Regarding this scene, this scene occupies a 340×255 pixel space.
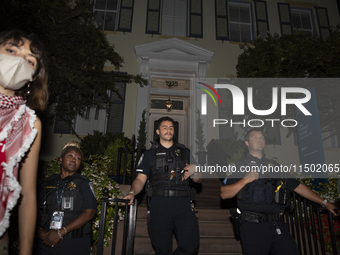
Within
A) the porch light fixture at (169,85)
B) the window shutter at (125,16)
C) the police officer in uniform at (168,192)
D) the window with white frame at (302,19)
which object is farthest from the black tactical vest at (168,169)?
the window with white frame at (302,19)

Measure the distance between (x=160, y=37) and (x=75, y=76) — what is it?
668cm

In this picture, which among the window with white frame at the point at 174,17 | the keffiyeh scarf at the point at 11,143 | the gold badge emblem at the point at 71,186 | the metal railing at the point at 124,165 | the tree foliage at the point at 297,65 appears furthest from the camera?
the window with white frame at the point at 174,17

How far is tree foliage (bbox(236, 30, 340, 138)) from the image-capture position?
7.26m

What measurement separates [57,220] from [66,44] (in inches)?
236

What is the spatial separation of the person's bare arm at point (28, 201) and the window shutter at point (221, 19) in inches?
522

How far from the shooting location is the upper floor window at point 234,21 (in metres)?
13.6

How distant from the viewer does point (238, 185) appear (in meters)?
3.43

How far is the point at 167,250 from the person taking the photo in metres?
3.65

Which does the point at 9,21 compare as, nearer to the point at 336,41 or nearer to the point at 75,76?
the point at 75,76

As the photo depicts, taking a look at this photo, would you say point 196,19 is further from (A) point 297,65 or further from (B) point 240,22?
(A) point 297,65

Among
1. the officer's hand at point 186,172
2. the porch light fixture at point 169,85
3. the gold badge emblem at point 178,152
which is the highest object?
the porch light fixture at point 169,85

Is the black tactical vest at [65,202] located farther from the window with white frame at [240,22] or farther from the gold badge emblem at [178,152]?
the window with white frame at [240,22]

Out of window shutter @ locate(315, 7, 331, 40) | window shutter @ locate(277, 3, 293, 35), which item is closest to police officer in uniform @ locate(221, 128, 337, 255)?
window shutter @ locate(277, 3, 293, 35)

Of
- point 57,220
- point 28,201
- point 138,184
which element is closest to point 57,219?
point 57,220
